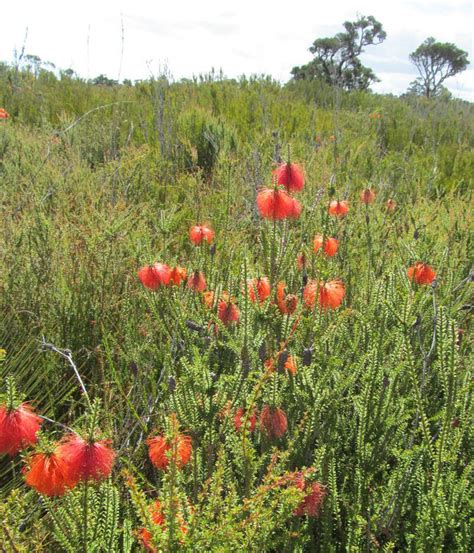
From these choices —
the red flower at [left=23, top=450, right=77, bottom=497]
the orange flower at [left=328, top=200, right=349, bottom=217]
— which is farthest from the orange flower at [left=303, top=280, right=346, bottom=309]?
the red flower at [left=23, top=450, right=77, bottom=497]

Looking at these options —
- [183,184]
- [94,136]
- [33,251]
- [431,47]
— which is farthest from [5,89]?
[431,47]

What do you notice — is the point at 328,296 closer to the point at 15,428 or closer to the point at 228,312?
the point at 228,312

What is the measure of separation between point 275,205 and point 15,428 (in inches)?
35.1

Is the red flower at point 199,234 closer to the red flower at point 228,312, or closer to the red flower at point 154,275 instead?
the red flower at point 154,275

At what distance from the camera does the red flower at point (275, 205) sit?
1460mm

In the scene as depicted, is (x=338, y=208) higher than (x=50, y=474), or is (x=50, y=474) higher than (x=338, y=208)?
(x=338, y=208)

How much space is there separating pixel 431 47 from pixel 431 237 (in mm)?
35884

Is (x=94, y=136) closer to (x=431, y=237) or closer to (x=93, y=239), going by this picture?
(x=93, y=239)

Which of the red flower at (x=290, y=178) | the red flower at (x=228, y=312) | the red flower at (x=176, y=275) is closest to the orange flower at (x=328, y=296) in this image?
the red flower at (x=228, y=312)

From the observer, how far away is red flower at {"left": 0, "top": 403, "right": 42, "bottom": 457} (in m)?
0.86

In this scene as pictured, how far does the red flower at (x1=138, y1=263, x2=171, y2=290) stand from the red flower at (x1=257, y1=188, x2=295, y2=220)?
1.21 ft

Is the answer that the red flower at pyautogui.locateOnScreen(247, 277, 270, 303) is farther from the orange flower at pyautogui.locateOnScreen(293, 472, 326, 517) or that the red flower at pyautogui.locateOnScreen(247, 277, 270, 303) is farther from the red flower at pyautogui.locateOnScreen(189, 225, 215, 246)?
the orange flower at pyautogui.locateOnScreen(293, 472, 326, 517)

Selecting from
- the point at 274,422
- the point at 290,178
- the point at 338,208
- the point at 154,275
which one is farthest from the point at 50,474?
the point at 338,208

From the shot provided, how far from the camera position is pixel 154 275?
1590 mm
